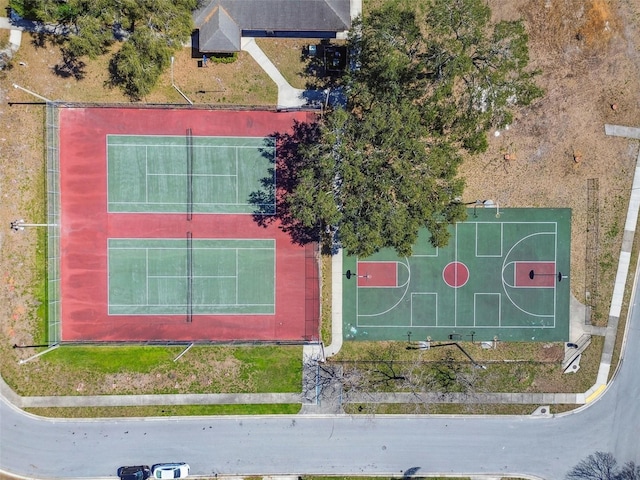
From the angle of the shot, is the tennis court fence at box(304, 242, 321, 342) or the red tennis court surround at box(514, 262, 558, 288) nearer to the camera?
the tennis court fence at box(304, 242, 321, 342)

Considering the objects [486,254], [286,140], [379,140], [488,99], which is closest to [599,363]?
[486,254]

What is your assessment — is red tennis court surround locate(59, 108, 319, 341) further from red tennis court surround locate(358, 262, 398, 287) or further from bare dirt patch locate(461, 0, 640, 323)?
bare dirt patch locate(461, 0, 640, 323)

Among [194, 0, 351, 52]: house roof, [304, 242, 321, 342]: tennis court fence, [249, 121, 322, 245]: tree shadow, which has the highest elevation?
[194, 0, 351, 52]: house roof

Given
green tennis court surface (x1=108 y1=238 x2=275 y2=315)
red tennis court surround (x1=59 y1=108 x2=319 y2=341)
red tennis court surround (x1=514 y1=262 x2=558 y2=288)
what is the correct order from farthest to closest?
red tennis court surround (x1=514 y1=262 x2=558 y2=288), green tennis court surface (x1=108 y1=238 x2=275 y2=315), red tennis court surround (x1=59 y1=108 x2=319 y2=341)

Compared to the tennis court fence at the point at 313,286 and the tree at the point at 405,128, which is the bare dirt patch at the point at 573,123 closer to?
the tree at the point at 405,128

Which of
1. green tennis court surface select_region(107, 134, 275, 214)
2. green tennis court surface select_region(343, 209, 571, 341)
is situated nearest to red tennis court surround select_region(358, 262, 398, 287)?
green tennis court surface select_region(343, 209, 571, 341)

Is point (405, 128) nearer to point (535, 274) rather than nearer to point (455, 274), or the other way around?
point (455, 274)

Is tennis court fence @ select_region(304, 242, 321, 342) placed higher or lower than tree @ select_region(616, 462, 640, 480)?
higher

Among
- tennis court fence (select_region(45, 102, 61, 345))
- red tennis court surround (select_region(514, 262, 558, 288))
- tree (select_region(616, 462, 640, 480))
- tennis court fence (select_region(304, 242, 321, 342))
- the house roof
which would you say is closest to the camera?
the house roof
